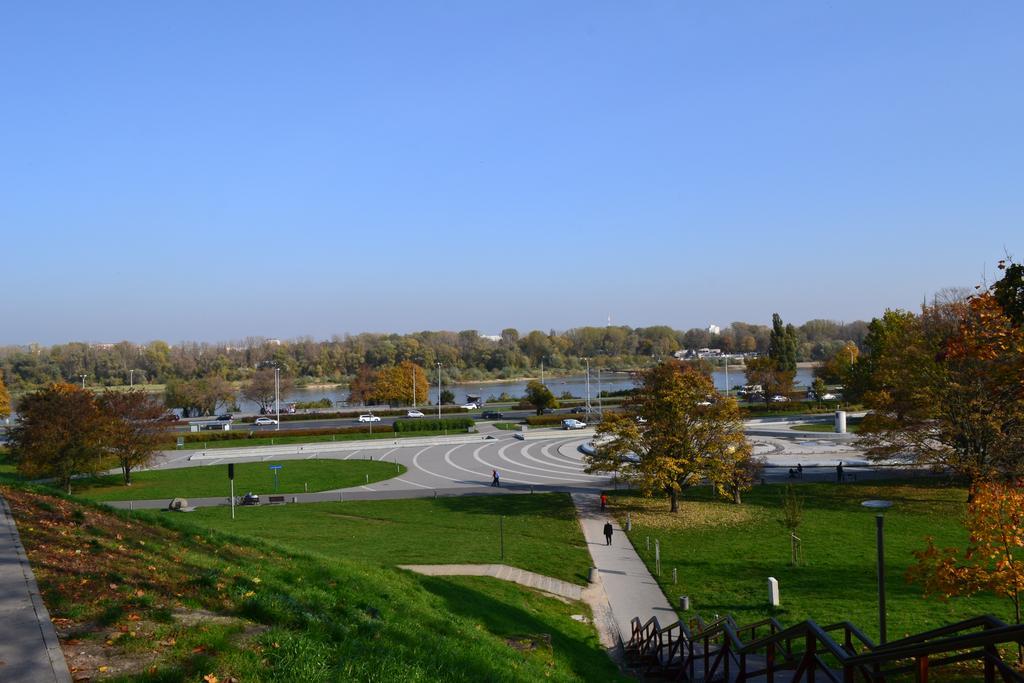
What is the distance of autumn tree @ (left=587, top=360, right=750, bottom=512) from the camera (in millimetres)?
27438

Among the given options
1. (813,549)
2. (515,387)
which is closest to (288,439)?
(813,549)

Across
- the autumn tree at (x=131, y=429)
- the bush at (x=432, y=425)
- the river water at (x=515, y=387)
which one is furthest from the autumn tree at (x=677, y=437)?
the river water at (x=515, y=387)

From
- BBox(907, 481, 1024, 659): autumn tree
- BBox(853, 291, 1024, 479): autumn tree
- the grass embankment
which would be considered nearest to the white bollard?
Answer: BBox(907, 481, 1024, 659): autumn tree

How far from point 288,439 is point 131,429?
1825 centimetres

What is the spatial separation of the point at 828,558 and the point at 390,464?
26.8m

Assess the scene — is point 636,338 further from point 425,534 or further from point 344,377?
point 425,534

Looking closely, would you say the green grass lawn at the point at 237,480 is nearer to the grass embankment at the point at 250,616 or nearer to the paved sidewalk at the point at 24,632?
the grass embankment at the point at 250,616

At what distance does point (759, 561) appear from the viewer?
20312 mm

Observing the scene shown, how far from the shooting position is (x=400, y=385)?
85.4m

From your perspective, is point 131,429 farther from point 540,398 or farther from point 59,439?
point 540,398

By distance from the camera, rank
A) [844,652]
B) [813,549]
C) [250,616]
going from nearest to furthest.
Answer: [844,652] < [250,616] < [813,549]

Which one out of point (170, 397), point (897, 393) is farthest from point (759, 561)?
point (170, 397)

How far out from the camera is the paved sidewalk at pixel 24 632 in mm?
6133

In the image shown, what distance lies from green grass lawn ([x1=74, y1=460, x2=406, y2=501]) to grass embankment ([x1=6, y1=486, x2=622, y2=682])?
72.0 ft
